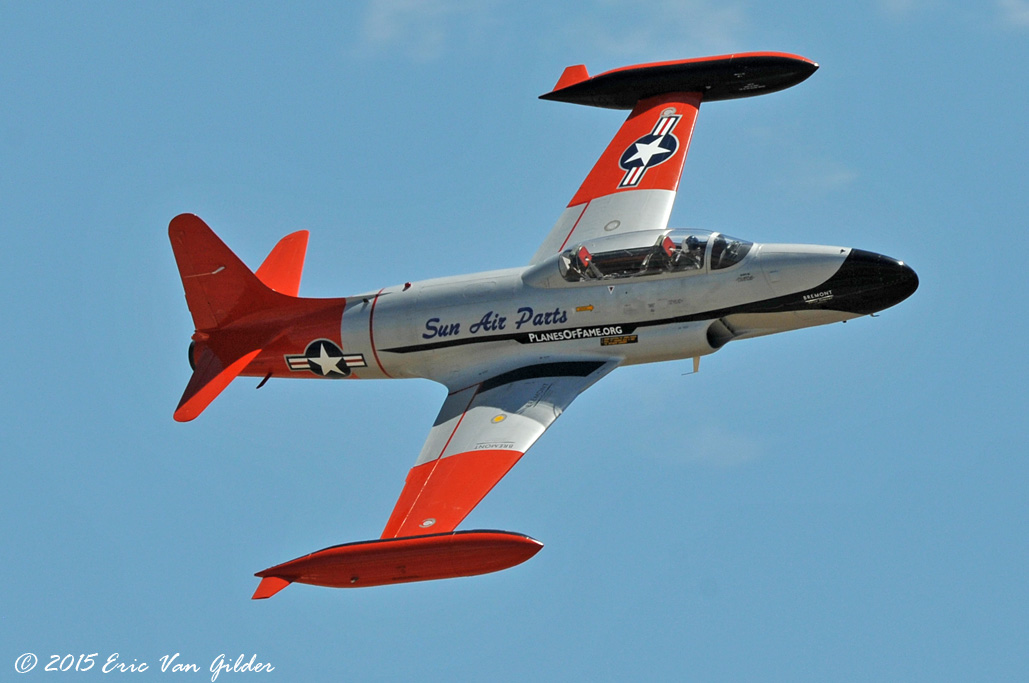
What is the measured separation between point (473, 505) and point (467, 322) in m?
3.56

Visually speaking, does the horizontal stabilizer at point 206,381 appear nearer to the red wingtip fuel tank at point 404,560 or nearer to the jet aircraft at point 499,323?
the jet aircraft at point 499,323

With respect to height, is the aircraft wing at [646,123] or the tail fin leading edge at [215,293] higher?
the aircraft wing at [646,123]

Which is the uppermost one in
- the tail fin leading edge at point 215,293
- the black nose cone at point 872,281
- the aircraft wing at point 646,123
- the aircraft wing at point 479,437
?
the aircraft wing at point 646,123

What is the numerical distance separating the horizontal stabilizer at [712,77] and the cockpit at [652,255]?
18.7 feet

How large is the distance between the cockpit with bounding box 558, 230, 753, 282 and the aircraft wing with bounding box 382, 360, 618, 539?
1341 mm

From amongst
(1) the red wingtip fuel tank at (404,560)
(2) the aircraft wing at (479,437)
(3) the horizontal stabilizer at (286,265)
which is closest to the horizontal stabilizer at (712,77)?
(3) the horizontal stabilizer at (286,265)

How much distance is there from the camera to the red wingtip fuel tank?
21.5 m

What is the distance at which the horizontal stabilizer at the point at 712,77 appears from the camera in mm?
29156

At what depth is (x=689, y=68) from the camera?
29.3 metres

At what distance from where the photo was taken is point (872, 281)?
77.4 ft

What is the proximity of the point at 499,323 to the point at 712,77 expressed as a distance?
7209mm

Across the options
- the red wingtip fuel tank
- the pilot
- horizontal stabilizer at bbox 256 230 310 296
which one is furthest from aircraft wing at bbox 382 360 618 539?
horizontal stabilizer at bbox 256 230 310 296

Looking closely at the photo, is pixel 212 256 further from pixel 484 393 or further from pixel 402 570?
pixel 402 570

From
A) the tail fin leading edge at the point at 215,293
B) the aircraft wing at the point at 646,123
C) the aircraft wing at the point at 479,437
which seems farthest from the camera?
the aircraft wing at the point at 646,123
